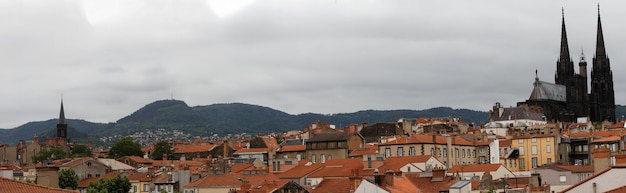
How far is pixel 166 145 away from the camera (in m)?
174

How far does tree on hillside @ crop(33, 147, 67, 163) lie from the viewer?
167900mm

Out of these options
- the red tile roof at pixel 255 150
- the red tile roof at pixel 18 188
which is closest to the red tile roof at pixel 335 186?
the red tile roof at pixel 18 188

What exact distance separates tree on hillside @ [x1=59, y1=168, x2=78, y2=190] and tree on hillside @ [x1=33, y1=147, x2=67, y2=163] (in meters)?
51.1

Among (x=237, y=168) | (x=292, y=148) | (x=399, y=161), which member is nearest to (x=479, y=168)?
(x=399, y=161)

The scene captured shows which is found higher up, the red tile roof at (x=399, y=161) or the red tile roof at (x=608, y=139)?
the red tile roof at (x=608, y=139)

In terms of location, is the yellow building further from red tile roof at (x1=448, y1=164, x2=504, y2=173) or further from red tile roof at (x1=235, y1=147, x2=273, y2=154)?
red tile roof at (x1=235, y1=147, x2=273, y2=154)

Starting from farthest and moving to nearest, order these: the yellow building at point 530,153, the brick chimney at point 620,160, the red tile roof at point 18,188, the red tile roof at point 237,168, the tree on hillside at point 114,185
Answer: the yellow building at point 530,153 → the red tile roof at point 237,168 → the tree on hillside at point 114,185 → the brick chimney at point 620,160 → the red tile roof at point 18,188

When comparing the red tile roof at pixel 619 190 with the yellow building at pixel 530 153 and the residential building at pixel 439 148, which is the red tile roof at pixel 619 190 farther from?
the yellow building at pixel 530 153

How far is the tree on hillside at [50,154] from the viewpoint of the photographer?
551ft

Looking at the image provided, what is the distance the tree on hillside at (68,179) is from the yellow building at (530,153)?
51385mm

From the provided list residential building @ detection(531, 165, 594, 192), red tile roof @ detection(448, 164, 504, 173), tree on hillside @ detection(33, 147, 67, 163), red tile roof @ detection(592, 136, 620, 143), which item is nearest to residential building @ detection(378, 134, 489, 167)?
red tile roof @ detection(448, 164, 504, 173)

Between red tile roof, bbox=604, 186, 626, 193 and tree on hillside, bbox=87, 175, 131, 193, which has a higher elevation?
red tile roof, bbox=604, 186, 626, 193

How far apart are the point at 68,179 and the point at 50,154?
193 feet

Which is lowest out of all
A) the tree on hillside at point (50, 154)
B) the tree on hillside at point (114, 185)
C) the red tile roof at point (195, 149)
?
the tree on hillside at point (114, 185)
